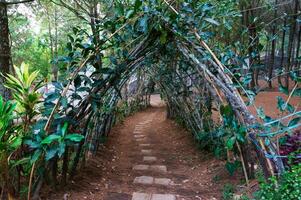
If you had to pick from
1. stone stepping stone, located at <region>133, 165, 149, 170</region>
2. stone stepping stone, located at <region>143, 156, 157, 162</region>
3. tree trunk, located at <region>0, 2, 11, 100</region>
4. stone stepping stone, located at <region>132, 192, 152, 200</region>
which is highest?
tree trunk, located at <region>0, 2, 11, 100</region>

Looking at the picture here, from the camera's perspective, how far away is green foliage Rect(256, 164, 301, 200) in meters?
1.78

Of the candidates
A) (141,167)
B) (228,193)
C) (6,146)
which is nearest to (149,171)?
(141,167)

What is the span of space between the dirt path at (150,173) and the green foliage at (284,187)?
0.92m

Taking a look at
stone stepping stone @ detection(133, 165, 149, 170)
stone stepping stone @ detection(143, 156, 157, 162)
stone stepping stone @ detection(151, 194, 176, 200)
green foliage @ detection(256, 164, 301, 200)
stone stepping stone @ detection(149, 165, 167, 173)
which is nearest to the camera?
green foliage @ detection(256, 164, 301, 200)

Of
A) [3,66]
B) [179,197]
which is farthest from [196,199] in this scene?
[3,66]

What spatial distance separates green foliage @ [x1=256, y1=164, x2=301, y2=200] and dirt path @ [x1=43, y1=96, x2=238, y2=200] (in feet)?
3.00

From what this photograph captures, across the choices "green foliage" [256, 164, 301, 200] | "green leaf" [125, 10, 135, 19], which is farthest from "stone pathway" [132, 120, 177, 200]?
"green leaf" [125, 10, 135, 19]

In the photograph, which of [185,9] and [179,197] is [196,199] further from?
[185,9]

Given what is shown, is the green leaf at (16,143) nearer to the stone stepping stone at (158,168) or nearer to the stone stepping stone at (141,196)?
the stone stepping stone at (141,196)

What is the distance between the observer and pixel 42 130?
201 centimetres

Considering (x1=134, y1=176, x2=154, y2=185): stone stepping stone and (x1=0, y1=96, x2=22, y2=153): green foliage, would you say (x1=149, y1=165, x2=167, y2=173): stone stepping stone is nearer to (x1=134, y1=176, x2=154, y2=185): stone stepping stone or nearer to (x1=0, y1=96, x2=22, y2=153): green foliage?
(x1=134, y1=176, x2=154, y2=185): stone stepping stone

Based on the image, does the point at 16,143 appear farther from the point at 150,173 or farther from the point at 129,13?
the point at 150,173

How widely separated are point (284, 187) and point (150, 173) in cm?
204

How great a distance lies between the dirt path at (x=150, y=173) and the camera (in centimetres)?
283
